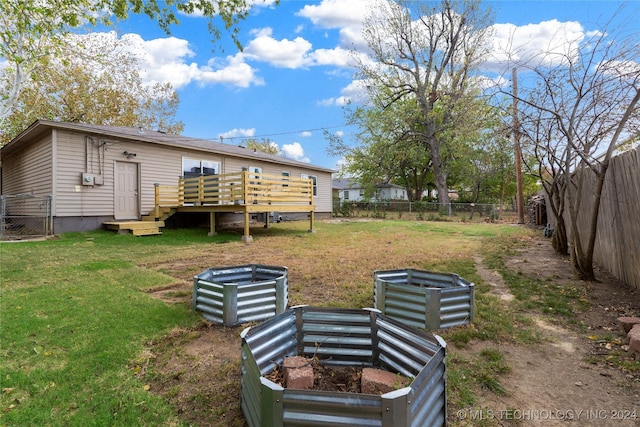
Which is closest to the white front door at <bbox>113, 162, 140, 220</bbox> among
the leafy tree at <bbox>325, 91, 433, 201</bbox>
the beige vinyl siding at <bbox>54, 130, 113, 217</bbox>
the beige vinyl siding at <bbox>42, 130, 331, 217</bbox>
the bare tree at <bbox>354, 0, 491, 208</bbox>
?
the beige vinyl siding at <bbox>42, 130, 331, 217</bbox>

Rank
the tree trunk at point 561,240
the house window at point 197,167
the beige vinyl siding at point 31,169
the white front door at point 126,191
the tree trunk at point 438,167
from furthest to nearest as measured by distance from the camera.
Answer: the tree trunk at point 438,167 < the house window at point 197,167 < the white front door at point 126,191 < the beige vinyl siding at point 31,169 < the tree trunk at point 561,240

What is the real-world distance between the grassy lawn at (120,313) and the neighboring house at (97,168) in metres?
2.60

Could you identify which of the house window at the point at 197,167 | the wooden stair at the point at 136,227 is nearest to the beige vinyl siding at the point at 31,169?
A: the wooden stair at the point at 136,227

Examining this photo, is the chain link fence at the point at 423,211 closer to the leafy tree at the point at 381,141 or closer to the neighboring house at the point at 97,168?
the leafy tree at the point at 381,141

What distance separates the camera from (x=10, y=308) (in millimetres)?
3338

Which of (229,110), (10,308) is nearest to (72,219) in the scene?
(10,308)

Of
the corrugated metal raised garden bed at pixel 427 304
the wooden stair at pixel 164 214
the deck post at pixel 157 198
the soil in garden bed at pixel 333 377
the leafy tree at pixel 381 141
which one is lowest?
the soil in garden bed at pixel 333 377

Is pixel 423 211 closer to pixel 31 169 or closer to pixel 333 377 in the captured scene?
pixel 31 169

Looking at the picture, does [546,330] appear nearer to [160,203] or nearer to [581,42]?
[581,42]

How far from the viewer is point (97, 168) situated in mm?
10484

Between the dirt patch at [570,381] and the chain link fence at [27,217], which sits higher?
the chain link fence at [27,217]

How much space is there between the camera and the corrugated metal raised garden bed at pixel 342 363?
1321 millimetres

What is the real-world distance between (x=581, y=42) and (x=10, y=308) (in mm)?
7353

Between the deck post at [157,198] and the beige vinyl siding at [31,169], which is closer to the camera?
the beige vinyl siding at [31,169]
